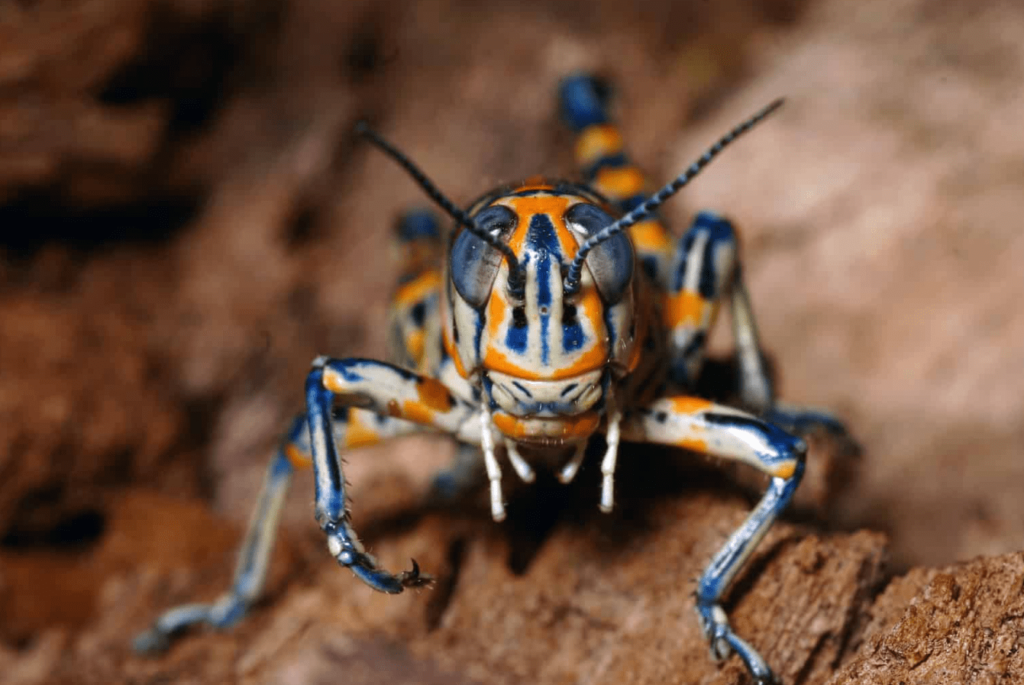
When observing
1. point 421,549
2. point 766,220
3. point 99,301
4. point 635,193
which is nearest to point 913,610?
point 421,549

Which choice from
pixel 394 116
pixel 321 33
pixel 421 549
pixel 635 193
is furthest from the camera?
pixel 394 116

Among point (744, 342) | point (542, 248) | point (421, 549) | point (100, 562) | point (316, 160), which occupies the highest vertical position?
point (542, 248)

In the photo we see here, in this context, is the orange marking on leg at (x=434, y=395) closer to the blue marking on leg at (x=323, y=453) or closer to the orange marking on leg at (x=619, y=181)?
the blue marking on leg at (x=323, y=453)

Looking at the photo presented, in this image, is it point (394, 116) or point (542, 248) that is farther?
point (394, 116)

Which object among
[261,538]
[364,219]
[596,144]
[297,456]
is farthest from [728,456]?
[364,219]

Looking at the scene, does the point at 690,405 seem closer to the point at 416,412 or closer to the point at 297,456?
the point at 416,412

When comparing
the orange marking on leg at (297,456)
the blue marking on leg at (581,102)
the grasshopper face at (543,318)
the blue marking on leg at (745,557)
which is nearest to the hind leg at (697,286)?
the blue marking on leg at (745,557)

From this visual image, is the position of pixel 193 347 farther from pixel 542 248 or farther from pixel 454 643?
pixel 542 248
